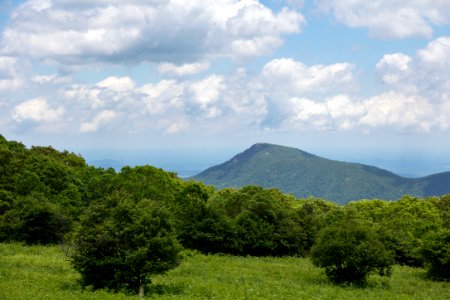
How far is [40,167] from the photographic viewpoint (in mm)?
59969

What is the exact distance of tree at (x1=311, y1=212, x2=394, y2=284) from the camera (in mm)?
32375

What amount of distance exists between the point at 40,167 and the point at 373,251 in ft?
142

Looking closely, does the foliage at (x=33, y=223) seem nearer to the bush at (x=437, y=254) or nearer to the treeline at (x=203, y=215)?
the treeline at (x=203, y=215)

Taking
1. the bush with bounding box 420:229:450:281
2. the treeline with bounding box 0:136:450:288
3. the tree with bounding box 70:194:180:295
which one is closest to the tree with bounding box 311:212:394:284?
the bush with bounding box 420:229:450:281

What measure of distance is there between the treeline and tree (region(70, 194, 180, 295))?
58.9ft

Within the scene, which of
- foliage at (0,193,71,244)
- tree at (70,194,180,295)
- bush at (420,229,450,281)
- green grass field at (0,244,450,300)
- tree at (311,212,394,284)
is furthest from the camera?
foliage at (0,193,71,244)

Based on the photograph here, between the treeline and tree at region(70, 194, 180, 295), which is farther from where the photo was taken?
the treeline

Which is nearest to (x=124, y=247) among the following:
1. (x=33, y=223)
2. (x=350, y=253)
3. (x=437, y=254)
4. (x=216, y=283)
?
(x=216, y=283)

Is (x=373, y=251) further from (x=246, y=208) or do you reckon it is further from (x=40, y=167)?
(x=40, y=167)

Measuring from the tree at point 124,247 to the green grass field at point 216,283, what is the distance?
1.30m

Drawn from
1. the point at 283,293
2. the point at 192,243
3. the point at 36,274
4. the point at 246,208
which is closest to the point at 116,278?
the point at 36,274

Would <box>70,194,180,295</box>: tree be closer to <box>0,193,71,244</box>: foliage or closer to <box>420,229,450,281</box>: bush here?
<box>420,229,450,281</box>: bush

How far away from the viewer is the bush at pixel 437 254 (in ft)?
127

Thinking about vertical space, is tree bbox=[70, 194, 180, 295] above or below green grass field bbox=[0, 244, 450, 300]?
above
